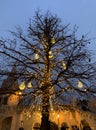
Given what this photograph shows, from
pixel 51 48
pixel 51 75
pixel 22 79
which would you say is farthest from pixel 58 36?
pixel 22 79

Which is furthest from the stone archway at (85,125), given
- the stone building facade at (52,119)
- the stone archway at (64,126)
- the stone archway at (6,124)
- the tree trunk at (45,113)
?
the tree trunk at (45,113)

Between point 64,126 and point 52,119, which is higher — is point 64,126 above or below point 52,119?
below

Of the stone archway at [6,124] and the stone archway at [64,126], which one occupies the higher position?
the stone archway at [6,124]

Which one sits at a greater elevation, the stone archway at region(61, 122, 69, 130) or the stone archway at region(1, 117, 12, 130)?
the stone archway at region(1, 117, 12, 130)

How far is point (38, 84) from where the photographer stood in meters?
14.2

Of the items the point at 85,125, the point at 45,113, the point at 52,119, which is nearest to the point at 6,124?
the point at 52,119

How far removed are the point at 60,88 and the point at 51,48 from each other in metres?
2.59

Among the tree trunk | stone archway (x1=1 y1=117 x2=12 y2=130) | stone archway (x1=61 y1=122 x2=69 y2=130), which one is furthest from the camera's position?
stone archway (x1=1 y1=117 x2=12 y2=130)

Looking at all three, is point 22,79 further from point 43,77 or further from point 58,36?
point 58,36

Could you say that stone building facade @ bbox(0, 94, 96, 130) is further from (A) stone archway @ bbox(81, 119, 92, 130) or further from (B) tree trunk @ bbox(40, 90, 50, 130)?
(B) tree trunk @ bbox(40, 90, 50, 130)

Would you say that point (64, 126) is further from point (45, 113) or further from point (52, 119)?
point (45, 113)

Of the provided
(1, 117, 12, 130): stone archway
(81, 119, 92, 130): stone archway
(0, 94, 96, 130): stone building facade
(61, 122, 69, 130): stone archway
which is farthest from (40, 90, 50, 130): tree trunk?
Result: (1, 117, 12, 130): stone archway

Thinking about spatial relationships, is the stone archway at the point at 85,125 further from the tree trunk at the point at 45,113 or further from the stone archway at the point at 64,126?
the tree trunk at the point at 45,113

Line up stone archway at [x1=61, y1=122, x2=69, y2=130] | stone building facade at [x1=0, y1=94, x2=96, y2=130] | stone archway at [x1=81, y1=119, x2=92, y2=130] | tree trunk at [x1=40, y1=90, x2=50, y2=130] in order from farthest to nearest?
stone archway at [x1=81, y1=119, x2=92, y2=130], stone archway at [x1=61, y1=122, x2=69, y2=130], stone building facade at [x1=0, y1=94, x2=96, y2=130], tree trunk at [x1=40, y1=90, x2=50, y2=130]
